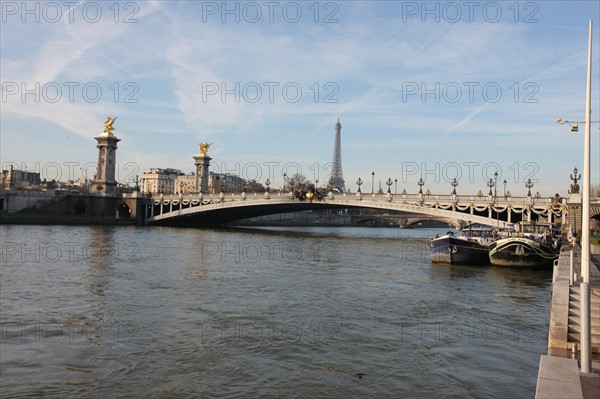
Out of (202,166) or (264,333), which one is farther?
(202,166)

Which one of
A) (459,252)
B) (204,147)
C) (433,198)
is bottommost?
(459,252)

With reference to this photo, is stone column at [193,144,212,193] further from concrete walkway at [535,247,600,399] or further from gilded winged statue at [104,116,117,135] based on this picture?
concrete walkway at [535,247,600,399]

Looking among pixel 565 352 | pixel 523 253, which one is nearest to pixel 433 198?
pixel 523 253

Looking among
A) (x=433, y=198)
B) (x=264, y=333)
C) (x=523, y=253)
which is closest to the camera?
(x=264, y=333)

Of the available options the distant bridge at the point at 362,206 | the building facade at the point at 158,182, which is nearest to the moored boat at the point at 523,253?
the distant bridge at the point at 362,206

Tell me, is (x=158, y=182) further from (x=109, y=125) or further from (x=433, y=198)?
(x=433, y=198)

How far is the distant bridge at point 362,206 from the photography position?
147ft

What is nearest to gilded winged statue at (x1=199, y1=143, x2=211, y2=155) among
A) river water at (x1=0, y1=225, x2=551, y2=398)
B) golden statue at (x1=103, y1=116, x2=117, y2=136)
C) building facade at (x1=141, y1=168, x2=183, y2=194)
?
golden statue at (x1=103, y1=116, x2=117, y2=136)

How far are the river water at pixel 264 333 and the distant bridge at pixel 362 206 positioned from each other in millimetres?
21751

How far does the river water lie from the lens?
919 cm

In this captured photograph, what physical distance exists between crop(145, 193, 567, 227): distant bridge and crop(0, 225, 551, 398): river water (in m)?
21.8

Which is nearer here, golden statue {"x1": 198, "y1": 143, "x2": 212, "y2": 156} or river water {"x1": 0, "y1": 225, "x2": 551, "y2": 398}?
river water {"x1": 0, "y1": 225, "x2": 551, "y2": 398}

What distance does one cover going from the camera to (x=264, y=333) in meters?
12.6

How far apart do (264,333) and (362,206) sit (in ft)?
139
